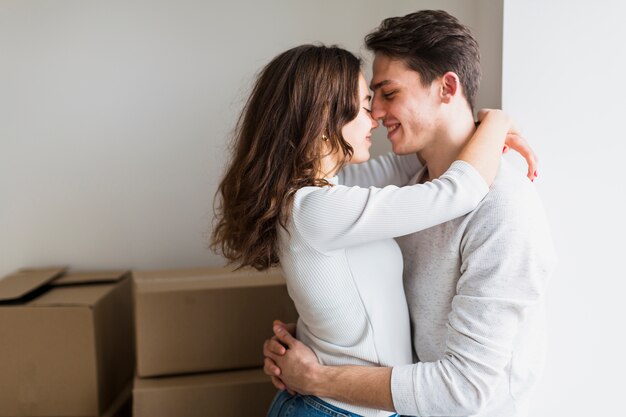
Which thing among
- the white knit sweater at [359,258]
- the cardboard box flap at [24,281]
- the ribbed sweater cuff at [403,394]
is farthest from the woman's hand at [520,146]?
the cardboard box flap at [24,281]

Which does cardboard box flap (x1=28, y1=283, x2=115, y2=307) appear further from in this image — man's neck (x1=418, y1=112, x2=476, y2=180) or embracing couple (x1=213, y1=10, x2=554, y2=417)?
man's neck (x1=418, y1=112, x2=476, y2=180)

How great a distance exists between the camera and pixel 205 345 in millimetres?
1671

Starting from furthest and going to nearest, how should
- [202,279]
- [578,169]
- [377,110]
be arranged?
1. [202,279]
2. [578,169]
3. [377,110]

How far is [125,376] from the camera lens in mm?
1971

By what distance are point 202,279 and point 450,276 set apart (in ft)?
2.53

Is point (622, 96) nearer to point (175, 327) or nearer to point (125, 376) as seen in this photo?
point (175, 327)

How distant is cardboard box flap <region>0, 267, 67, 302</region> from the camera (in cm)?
174

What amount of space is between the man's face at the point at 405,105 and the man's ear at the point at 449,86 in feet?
0.04

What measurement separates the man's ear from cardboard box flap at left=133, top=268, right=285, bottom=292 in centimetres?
64

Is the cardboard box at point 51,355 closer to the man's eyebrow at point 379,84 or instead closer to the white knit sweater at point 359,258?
the white knit sweater at point 359,258

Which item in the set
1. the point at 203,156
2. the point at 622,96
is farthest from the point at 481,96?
the point at 203,156

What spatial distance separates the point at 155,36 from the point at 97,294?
82 centimetres

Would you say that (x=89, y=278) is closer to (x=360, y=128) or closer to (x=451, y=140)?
(x=360, y=128)

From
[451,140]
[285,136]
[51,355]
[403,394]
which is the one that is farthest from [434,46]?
[51,355]
